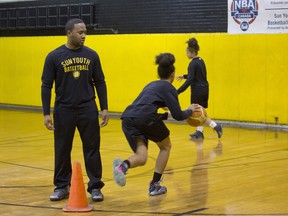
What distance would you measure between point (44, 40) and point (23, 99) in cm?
202

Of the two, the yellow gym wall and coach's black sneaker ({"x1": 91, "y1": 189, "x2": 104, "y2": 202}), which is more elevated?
the yellow gym wall

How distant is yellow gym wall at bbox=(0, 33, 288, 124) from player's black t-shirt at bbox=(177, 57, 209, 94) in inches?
105

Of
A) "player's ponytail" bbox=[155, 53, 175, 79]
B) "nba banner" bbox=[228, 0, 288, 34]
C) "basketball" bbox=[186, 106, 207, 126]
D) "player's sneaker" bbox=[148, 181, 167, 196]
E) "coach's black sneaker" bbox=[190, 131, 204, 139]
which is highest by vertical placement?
"nba banner" bbox=[228, 0, 288, 34]

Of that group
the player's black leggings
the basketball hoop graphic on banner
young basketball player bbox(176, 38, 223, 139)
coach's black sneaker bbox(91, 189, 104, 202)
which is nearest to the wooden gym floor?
coach's black sneaker bbox(91, 189, 104, 202)

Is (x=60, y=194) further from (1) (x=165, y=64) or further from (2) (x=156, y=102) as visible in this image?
(1) (x=165, y=64)

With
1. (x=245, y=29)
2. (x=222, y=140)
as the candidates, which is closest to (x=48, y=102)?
(x=222, y=140)

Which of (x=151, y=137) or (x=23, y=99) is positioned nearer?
(x=151, y=137)

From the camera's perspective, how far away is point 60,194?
25.6ft

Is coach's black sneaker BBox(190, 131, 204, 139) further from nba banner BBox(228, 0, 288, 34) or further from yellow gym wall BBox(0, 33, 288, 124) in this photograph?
nba banner BBox(228, 0, 288, 34)

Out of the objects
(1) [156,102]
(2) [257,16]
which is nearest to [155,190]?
(1) [156,102]

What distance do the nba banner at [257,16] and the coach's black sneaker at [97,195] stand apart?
347 inches

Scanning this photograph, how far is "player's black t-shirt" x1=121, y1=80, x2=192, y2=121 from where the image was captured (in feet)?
25.7

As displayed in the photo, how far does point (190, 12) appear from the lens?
17.4 m

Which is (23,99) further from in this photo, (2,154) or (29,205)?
(29,205)
